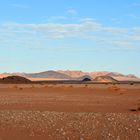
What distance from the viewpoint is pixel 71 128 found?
17562mm

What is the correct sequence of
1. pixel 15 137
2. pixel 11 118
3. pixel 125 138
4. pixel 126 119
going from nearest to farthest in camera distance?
1. pixel 125 138
2. pixel 15 137
3. pixel 126 119
4. pixel 11 118

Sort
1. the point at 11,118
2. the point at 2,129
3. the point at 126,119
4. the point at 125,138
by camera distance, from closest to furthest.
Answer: the point at 125,138 < the point at 2,129 < the point at 126,119 < the point at 11,118

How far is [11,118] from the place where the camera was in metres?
20.7

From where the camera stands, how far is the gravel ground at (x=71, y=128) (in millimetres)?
16438

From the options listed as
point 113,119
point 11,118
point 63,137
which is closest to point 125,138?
point 63,137

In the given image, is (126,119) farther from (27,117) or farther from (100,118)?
(27,117)

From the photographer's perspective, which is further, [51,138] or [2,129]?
[2,129]

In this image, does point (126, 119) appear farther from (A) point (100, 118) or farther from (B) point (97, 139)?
(B) point (97, 139)

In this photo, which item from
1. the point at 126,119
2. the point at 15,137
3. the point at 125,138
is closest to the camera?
the point at 125,138

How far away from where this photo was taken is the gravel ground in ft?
53.9

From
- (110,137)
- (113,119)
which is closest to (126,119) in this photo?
(113,119)

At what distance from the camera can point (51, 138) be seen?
54.2 feet

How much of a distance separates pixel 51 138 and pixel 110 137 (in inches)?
84.1

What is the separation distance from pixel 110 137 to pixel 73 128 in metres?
1.99
